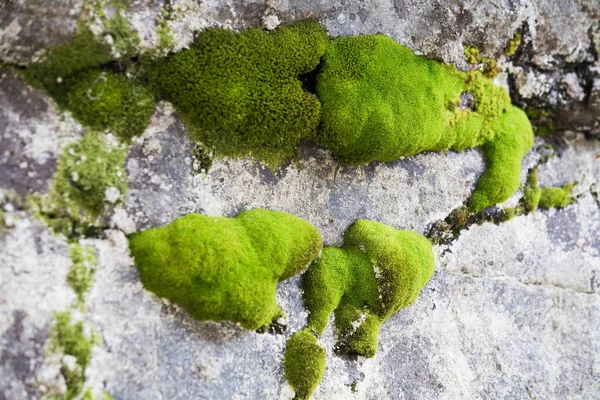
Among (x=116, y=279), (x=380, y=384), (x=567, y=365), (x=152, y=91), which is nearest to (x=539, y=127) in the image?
(x=567, y=365)

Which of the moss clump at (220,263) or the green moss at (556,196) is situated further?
the green moss at (556,196)

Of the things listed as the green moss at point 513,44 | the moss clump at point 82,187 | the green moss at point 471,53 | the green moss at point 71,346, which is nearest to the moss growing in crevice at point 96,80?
the moss clump at point 82,187

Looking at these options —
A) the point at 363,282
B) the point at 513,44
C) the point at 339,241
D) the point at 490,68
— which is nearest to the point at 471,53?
the point at 490,68

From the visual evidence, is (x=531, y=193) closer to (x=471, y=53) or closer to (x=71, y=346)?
(x=471, y=53)

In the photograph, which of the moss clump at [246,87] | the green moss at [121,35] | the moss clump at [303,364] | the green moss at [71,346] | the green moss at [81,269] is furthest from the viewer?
the moss clump at [303,364]

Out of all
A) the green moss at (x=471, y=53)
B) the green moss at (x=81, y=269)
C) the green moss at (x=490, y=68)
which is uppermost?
the green moss at (x=471, y=53)

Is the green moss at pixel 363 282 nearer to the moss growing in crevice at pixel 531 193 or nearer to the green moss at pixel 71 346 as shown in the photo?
the green moss at pixel 71 346
